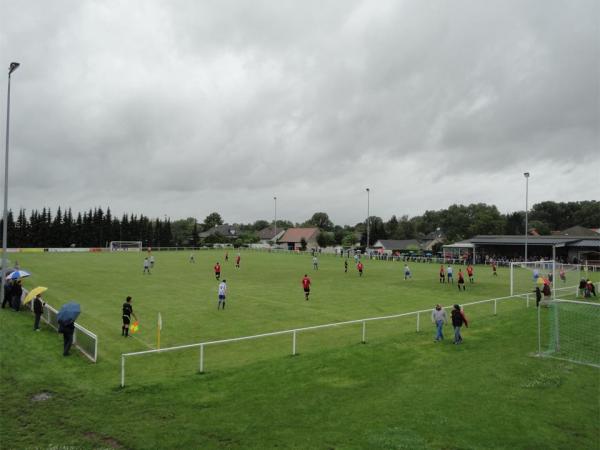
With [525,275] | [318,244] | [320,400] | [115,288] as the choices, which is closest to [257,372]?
[320,400]

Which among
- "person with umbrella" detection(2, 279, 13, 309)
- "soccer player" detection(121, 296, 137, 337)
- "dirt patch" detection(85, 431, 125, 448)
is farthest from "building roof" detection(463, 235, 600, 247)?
"dirt patch" detection(85, 431, 125, 448)

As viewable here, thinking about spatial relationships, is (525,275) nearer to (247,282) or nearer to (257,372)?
(247,282)

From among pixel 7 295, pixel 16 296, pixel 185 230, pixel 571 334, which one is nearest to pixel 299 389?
pixel 571 334

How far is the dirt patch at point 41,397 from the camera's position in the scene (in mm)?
9445

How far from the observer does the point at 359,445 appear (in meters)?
7.27

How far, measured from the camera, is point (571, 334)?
15641 millimetres

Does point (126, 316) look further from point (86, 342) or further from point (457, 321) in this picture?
point (457, 321)

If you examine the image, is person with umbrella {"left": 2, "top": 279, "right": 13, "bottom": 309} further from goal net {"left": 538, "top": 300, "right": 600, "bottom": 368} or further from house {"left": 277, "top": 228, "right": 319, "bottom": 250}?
house {"left": 277, "top": 228, "right": 319, "bottom": 250}

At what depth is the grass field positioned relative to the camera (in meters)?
7.74

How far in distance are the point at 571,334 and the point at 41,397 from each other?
56.5 feet

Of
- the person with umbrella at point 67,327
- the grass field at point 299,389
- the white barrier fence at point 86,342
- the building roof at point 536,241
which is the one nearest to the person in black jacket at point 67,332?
the person with umbrella at point 67,327

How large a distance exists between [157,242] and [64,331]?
96505 millimetres

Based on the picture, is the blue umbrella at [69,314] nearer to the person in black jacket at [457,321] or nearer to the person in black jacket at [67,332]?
the person in black jacket at [67,332]

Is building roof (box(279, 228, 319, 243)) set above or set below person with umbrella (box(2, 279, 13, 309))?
above
